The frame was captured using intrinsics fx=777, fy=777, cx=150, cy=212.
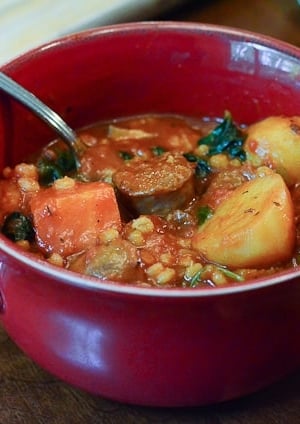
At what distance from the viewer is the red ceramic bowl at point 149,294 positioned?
1.01 metres

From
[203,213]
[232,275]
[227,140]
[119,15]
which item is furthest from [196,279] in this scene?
[119,15]

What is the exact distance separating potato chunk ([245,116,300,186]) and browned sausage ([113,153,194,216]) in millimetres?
153

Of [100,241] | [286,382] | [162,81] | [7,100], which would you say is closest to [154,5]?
[162,81]

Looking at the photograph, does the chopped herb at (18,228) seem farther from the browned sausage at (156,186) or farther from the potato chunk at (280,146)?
the potato chunk at (280,146)

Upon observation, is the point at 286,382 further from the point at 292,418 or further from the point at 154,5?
the point at 154,5

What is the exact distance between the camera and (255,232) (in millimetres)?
1188

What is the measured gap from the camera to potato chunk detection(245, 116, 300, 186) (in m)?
1.42

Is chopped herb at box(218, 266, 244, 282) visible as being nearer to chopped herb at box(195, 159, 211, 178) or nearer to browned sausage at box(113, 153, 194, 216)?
browned sausage at box(113, 153, 194, 216)

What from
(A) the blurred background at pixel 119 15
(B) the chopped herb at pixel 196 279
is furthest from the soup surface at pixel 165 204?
(A) the blurred background at pixel 119 15

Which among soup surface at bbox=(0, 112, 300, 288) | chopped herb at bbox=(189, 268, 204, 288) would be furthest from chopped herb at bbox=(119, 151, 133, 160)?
chopped herb at bbox=(189, 268, 204, 288)

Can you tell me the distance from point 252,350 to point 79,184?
17.7 inches

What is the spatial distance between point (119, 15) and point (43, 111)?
1.94 feet

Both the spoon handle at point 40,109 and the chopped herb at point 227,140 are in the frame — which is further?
the chopped herb at point 227,140

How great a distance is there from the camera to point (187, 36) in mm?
1561
